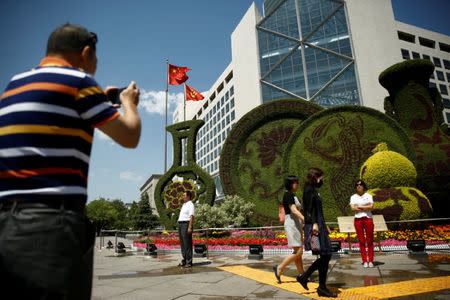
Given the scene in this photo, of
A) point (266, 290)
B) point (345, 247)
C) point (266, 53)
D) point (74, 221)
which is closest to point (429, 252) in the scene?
point (345, 247)

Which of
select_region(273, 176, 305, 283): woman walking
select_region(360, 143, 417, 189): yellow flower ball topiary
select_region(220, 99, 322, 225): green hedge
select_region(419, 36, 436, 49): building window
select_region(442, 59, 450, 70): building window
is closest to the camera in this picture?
select_region(273, 176, 305, 283): woman walking

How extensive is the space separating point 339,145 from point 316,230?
1120 centimetres

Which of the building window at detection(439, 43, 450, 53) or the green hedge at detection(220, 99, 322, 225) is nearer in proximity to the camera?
the green hedge at detection(220, 99, 322, 225)

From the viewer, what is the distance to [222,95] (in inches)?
2491

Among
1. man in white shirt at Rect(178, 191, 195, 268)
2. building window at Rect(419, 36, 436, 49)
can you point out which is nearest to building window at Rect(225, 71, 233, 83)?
building window at Rect(419, 36, 436, 49)

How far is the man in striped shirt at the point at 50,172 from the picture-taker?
45.6 inches

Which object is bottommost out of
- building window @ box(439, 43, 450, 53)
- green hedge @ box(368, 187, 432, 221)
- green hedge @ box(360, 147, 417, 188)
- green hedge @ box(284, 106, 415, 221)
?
green hedge @ box(368, 187, 432, 221)

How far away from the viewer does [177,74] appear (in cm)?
2712

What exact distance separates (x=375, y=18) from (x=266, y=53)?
706 inches

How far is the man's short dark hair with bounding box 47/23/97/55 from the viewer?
157cm

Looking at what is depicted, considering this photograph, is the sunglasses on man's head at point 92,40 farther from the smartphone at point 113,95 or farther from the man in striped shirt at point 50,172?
the smartphone at point 113,95

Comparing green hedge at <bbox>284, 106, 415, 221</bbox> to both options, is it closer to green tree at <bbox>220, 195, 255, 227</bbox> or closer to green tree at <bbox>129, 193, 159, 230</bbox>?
green tree at <bbox>220, 195, 255, 227</bbox>

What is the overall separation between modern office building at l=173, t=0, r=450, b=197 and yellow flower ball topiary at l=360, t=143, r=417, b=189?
34607mm

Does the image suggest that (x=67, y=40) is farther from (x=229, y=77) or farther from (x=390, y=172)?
(x=229, y=77)
